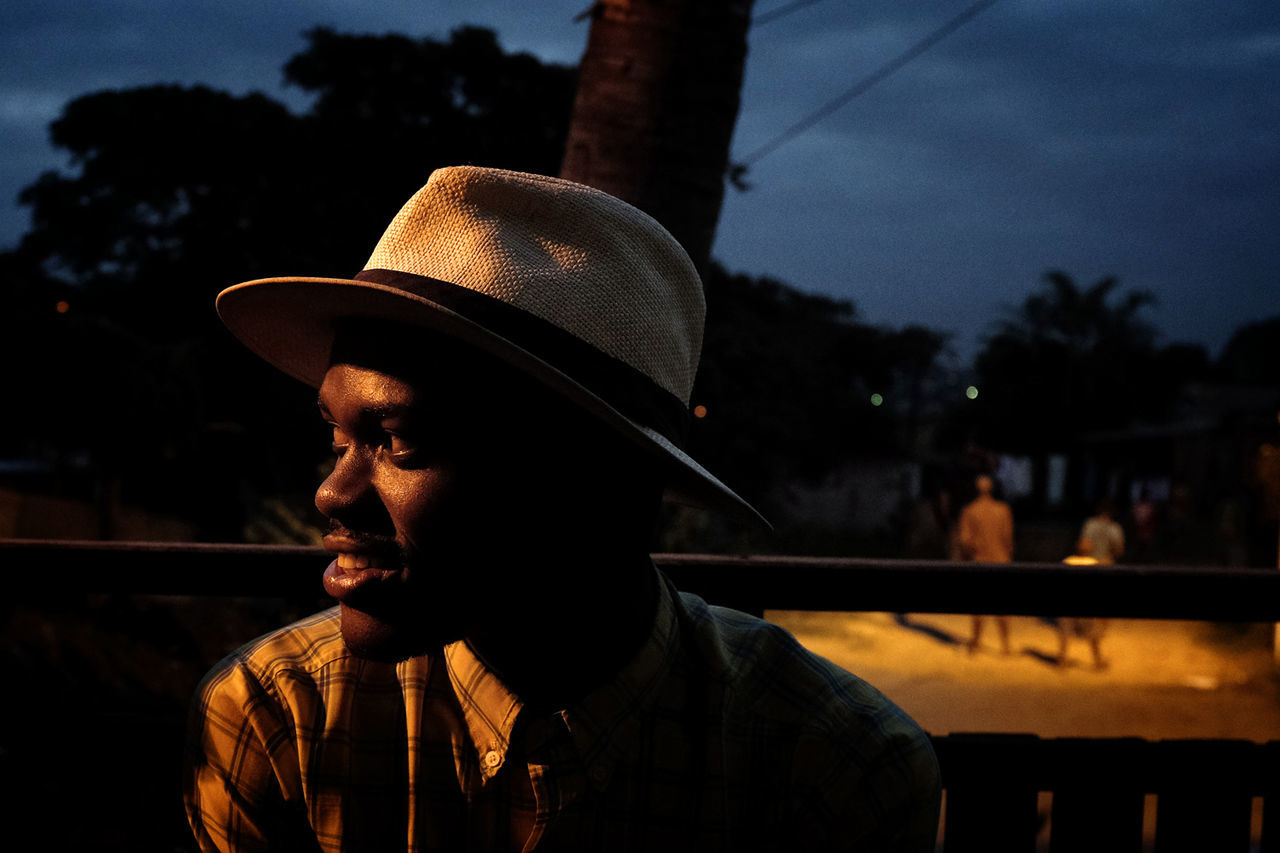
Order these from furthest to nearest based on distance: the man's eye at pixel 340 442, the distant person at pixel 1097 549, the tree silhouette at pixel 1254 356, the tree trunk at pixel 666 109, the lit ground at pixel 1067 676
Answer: the tree silhouette at pixel 1254 356, the distant person at pixel 1097 549, the lit ground at pixel 1067 676, the tree trunk at pixel 666 109, the man's eye at pixel 340 442

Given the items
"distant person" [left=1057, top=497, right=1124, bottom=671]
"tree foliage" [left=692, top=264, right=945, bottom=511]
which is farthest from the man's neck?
"tree foliage" [left=692, top=264, right=945, bottom=511]

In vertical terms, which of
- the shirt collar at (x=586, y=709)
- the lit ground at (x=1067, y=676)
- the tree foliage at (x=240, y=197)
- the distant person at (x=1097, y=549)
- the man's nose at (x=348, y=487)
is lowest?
the lit ground at (x=1067, y=676)

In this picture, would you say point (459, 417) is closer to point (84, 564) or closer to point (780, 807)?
point (780, 807)

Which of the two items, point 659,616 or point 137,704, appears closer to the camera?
point 659,616

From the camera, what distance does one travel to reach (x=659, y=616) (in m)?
1.53

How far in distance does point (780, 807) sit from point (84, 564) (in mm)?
1535

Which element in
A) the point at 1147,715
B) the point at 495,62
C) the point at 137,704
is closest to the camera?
the point at 137,704

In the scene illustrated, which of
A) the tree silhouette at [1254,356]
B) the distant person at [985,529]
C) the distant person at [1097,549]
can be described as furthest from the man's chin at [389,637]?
the tree silhouette at [1254,356]

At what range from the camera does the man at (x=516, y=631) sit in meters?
1.30

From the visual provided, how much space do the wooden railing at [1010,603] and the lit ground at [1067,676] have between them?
5.78m

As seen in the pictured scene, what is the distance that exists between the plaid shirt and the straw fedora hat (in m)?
0.33

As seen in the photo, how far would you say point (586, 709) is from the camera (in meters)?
1.43

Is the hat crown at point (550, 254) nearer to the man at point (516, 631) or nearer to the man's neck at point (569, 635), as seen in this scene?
the man at point (516, 631)

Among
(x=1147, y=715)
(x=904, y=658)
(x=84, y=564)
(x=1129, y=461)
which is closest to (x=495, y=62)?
(x=904, y=658)
